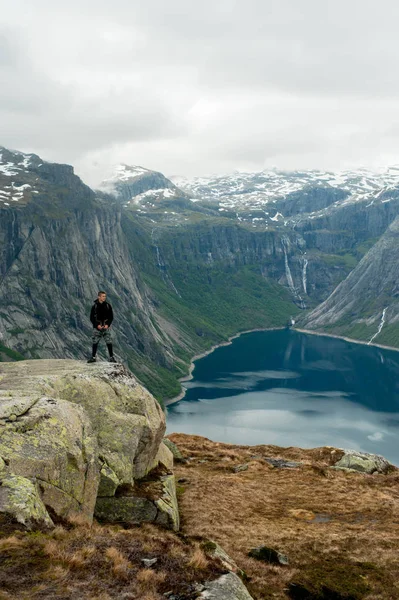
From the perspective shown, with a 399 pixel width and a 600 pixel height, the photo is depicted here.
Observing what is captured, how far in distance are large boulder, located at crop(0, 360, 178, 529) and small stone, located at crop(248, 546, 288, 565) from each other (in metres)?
5.84

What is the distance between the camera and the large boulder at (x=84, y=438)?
23500 millimetres

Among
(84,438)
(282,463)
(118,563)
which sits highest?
(84,438)

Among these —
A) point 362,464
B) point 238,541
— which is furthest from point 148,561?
point 362,464

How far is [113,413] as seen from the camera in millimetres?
32188

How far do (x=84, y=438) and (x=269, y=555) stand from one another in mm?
11924

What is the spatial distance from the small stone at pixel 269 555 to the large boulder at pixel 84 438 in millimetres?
5839

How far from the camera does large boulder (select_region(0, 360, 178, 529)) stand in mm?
23500

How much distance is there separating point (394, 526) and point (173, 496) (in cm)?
1562

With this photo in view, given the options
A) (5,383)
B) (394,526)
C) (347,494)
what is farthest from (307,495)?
(5,383)

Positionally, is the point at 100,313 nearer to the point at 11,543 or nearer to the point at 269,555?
the point at 269,555

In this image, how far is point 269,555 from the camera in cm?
2572

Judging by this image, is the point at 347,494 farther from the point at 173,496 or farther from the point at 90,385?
the point at 90,385

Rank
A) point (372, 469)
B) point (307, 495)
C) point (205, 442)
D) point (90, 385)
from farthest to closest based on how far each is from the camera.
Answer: point (205, 442)
point (372, 469)
point (307, 495)
point (90, 385)

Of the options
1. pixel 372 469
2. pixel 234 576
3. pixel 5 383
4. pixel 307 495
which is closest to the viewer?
pixel 234 576
